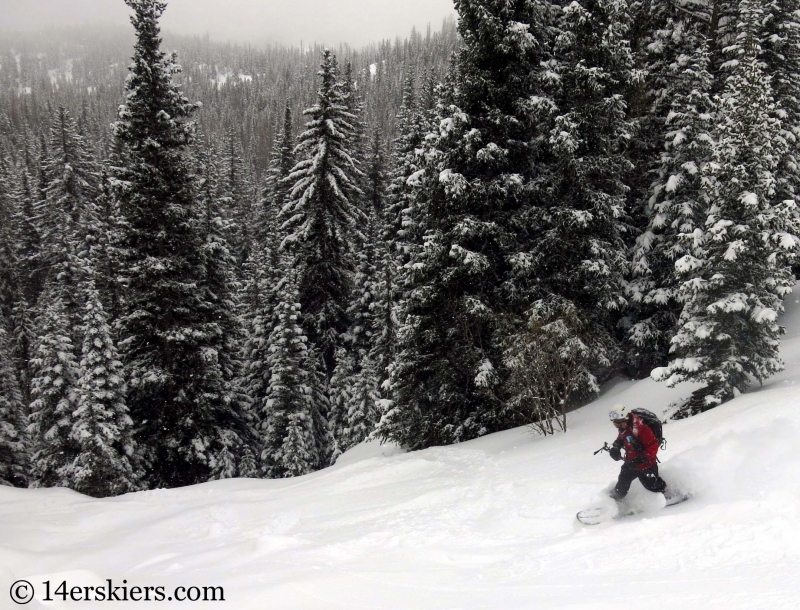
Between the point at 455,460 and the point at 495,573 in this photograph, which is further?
the point at 455,460

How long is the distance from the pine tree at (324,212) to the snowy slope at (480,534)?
18541mm

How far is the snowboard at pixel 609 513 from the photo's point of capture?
7773mm

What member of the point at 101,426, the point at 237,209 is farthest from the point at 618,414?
the point at 237,209

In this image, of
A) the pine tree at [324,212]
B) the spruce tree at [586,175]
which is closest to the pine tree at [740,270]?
the spruce tree at [586,175]

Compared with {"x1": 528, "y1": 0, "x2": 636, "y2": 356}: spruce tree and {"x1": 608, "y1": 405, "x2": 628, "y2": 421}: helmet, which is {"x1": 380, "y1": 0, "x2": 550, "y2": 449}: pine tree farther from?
{"x1": 608, "y1": 405, "x2": 628, "y2": 421}: helmet

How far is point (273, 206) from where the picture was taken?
150 ft

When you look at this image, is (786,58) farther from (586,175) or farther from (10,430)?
(10,430)

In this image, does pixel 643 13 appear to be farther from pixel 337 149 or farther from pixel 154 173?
pixel 154 173

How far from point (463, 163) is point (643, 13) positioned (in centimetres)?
1112

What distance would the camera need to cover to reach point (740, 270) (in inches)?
481

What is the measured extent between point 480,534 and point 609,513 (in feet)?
6.62

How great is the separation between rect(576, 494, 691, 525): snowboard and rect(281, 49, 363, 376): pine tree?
24239mm

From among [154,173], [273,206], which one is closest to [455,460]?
[154,173]

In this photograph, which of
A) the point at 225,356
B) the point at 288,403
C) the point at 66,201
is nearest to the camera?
the point at 225,356
